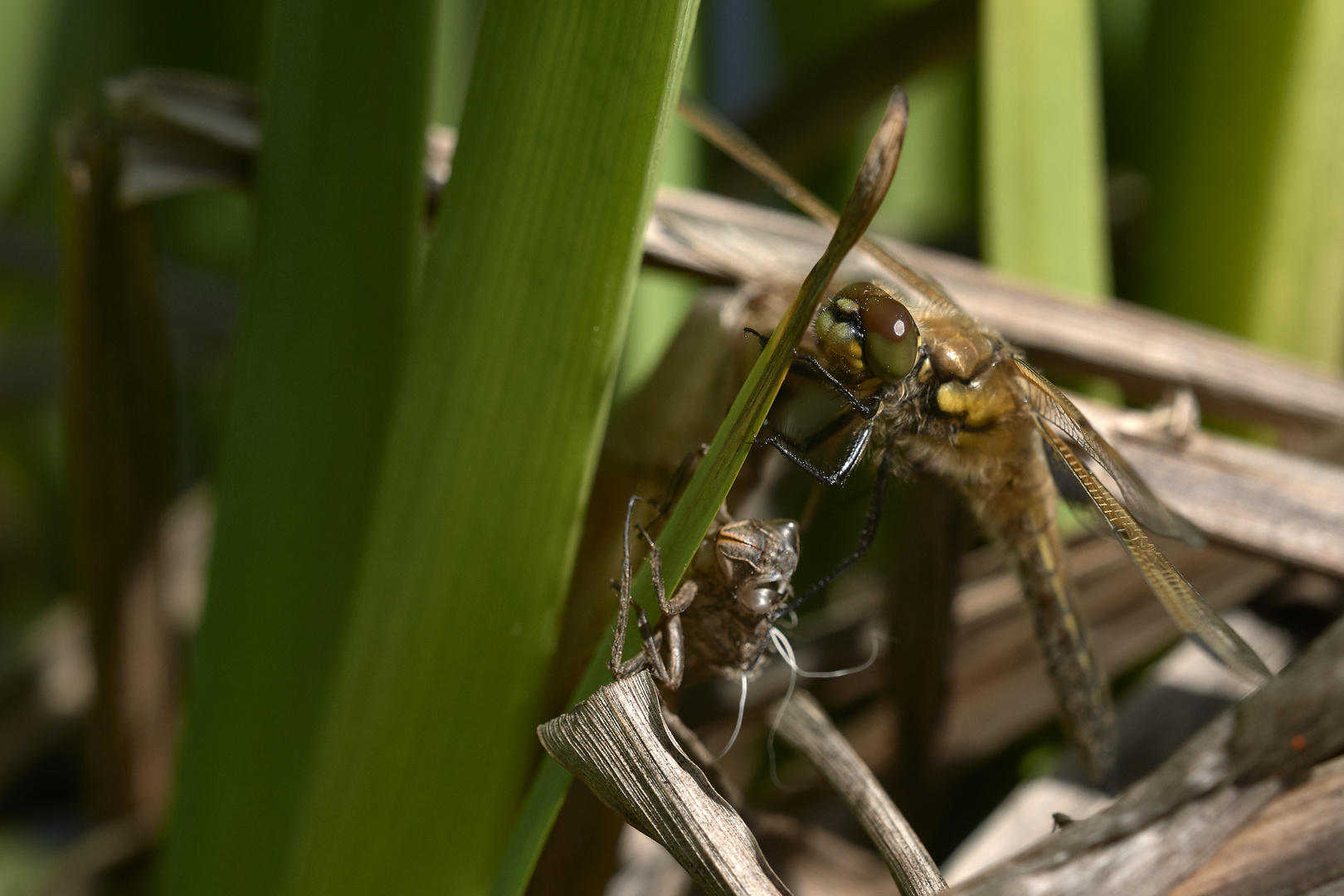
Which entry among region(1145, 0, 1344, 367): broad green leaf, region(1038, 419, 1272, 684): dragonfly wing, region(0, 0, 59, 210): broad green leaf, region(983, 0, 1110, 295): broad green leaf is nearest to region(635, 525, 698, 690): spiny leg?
region(1038, 419, 1272, 684): dragonfly wing

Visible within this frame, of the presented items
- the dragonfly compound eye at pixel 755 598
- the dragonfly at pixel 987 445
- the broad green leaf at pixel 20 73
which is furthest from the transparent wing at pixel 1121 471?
the broad green leaf at pixel 20 73

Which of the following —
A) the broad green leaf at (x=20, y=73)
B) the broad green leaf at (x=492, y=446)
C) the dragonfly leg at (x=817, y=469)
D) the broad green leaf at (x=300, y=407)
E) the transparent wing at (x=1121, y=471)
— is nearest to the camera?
the broad green leaf at (x=492, y=446)

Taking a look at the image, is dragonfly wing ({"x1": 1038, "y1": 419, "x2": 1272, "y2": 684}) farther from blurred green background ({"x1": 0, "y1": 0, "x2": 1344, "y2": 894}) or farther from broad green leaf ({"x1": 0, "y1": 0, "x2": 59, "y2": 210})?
broad green leaf ({"x1": 0, "y1": 0, "x2": 59, "y2": 210})

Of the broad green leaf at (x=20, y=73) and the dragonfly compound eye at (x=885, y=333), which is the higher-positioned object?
the dragonfly compound eye at (x=885, y=333)

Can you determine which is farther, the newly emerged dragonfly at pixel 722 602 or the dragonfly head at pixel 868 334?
the dragonfly head at pixel 868 334

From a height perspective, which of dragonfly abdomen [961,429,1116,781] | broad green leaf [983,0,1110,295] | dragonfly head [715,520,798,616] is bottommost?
dragonfly abdomen [961,429,1116,781]

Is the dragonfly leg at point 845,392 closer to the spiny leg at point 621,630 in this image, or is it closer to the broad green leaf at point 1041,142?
the spiny leg at point 621,630

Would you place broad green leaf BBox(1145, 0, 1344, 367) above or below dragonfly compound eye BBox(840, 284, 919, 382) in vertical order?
above

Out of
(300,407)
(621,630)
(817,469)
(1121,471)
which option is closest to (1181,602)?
(1121,471)

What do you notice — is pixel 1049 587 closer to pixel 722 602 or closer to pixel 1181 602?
pixel 1181 602
